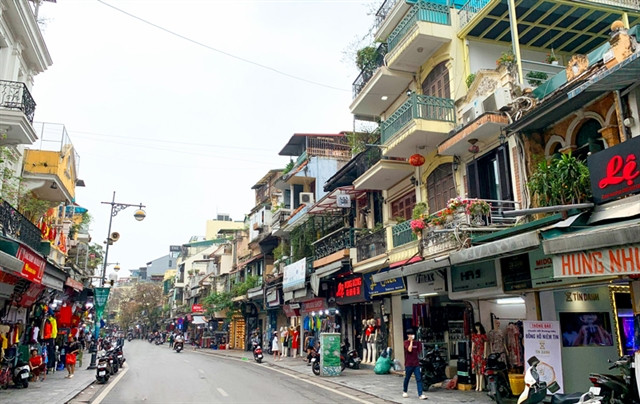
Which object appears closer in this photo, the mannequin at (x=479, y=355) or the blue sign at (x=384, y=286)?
the mannequin at (x=479, y=355)

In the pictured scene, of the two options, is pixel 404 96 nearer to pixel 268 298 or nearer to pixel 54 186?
pixel 54 186

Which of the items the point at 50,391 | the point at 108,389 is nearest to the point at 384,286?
the point at 108,389

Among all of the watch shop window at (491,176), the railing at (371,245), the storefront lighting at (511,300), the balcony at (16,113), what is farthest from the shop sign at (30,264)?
the storefront lighting at (511,300)

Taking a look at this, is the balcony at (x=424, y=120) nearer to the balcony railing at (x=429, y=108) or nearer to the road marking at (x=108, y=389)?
the balcony railing at (x=429, y=108)

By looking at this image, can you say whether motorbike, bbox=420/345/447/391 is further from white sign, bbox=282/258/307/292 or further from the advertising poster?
white sign, bbox=282/258/307/292

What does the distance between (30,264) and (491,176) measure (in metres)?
13.3

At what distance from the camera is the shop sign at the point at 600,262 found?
26.6 ft

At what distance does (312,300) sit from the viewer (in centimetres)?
2866

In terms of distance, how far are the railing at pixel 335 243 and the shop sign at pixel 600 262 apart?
13002 mm

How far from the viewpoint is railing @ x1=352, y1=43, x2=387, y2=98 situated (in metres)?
20.3

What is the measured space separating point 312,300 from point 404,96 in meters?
14.0

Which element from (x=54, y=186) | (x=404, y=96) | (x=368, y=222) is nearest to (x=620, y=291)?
(x=404, y=96)

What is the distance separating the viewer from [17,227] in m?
14.8

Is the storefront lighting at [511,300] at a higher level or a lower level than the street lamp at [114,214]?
lower
